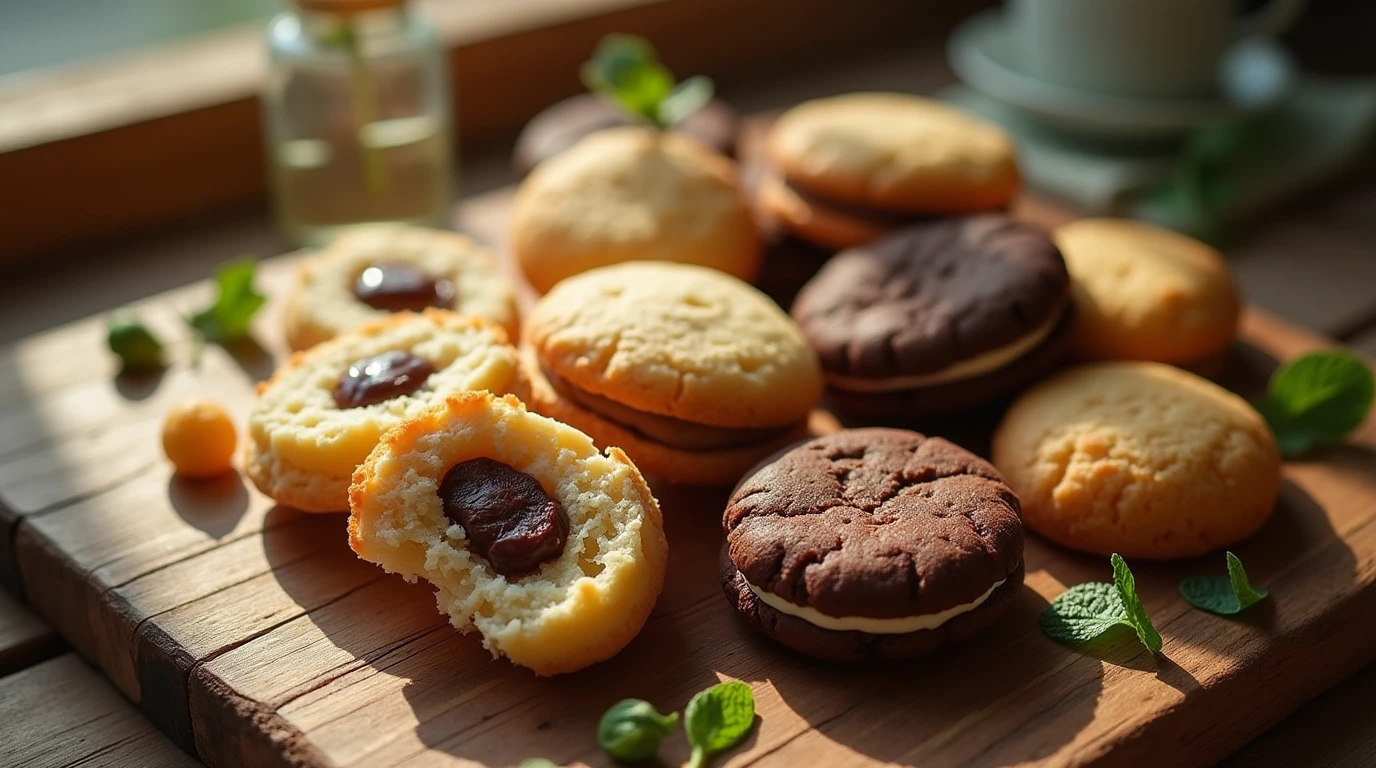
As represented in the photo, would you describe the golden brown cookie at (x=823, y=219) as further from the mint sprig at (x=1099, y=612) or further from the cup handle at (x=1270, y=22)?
the cup handle at (x=1270, y=22)

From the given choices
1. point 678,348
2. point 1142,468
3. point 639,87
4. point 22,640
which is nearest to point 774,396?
point 678,348

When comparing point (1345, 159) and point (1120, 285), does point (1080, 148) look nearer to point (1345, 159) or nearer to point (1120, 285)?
point (1345, 159)

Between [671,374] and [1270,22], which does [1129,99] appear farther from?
[671,374]

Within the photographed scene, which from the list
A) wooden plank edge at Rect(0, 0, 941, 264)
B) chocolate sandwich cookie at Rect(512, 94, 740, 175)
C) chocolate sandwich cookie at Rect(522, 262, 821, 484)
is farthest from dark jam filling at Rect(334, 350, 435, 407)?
wooden plank edge at Rect(0, 0, 941, 264)

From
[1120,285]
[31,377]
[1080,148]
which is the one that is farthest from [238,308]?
[1080,148]

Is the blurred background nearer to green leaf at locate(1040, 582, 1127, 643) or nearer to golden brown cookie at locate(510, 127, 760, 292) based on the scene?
golden brown cookie at locate(510, 127, 760, 292)

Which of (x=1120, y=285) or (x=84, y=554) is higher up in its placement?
(x=1120, y=285)
